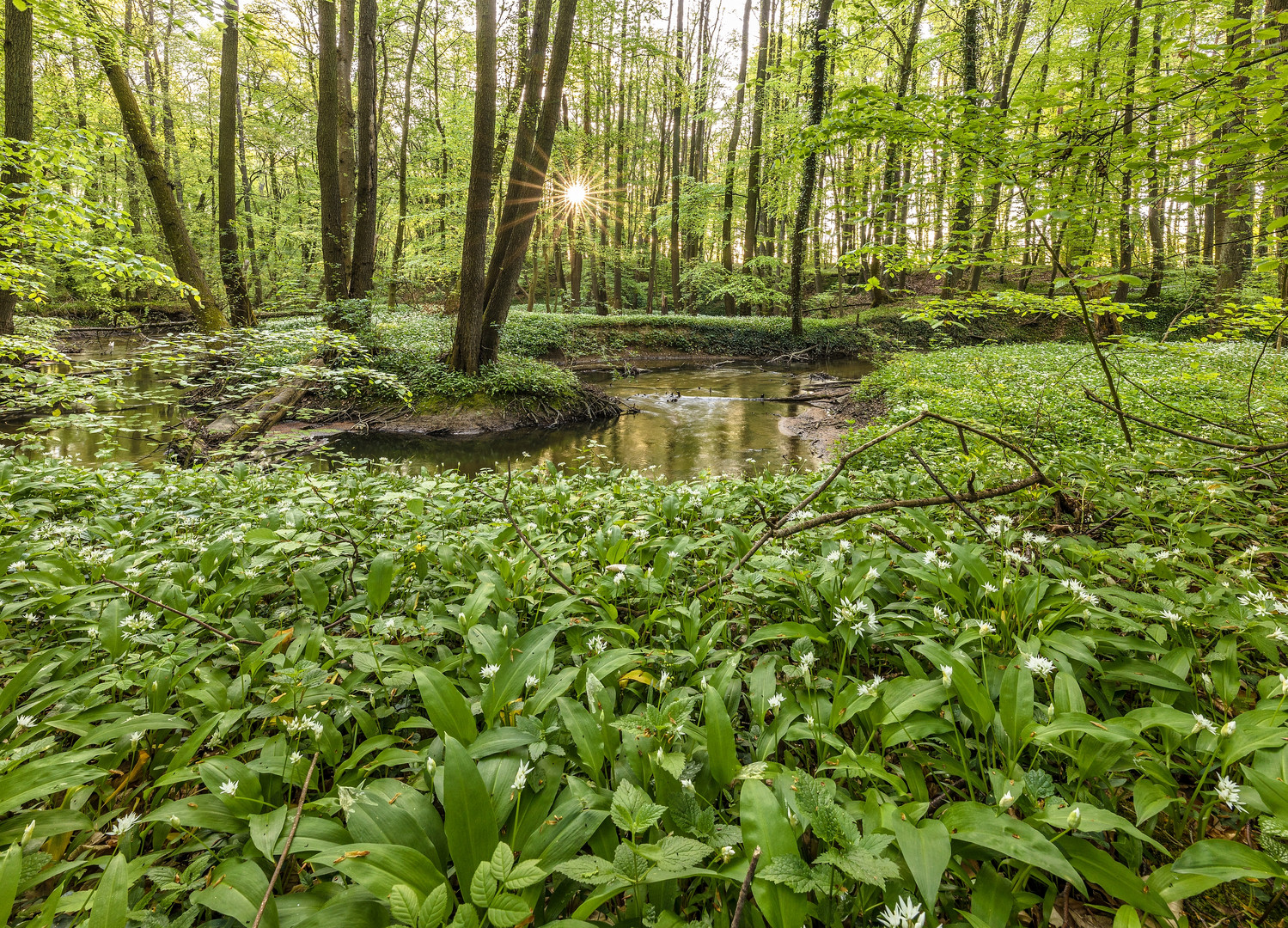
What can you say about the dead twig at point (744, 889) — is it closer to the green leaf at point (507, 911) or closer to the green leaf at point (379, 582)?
the green leaf at point (507, 911)

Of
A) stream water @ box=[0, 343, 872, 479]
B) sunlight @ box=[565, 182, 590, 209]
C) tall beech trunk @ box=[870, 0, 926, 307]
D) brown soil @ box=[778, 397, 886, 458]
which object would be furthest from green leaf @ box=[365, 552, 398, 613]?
sunlight @ box=[565, 182, 590, 209]

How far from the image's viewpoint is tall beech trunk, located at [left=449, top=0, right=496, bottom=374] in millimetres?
9352

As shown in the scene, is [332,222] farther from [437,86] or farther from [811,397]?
[437,86]

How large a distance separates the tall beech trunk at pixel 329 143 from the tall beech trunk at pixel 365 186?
366mm

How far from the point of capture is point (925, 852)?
0.99 m

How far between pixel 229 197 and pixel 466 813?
15.0 m

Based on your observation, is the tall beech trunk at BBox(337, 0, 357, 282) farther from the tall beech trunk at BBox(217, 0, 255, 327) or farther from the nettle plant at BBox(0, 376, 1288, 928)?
the nettle plant at BBox(0, 376, 1288, 928)

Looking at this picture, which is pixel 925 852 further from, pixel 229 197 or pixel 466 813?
pixel 229 197

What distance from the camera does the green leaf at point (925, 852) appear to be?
0.94 metres

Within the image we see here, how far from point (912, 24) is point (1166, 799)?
23171mm

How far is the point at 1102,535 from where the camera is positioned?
2.44 metres

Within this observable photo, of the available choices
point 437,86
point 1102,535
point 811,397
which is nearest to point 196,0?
point 1102,535

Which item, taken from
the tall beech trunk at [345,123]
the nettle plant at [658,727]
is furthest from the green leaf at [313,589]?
the tall beech trunk at [345,123]

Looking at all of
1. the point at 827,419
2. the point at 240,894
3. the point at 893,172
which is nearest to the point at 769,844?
the point at 240,894
